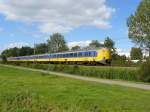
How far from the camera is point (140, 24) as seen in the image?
72375mm

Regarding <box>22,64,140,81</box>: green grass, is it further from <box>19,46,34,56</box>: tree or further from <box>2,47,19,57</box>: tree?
<box>2,47,19,57</box>: tree

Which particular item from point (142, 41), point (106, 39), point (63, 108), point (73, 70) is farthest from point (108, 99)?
point (106, 39)

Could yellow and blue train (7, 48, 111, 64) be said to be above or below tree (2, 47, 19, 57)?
below

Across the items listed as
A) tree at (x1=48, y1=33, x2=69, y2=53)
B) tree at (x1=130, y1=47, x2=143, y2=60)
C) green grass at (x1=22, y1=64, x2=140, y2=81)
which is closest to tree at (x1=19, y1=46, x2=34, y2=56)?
tree at (x1=48, y1=33, x2=69, y2=53)

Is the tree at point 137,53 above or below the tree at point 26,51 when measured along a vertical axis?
below

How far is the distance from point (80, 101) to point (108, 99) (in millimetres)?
1808

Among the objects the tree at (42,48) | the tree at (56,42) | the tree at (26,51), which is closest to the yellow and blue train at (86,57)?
the tree at (26,51)

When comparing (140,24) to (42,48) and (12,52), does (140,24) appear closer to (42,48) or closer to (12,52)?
(42,48)

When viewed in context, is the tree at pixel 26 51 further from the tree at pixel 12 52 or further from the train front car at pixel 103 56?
the train front car at pixel 103 56

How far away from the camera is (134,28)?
72.1 metres

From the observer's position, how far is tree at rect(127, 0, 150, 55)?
7156 cm

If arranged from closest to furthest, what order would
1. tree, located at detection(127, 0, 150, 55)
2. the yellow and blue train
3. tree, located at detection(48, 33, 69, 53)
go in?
the yellow and blue train
tree, located at detection(127, 0, 150, 55)
tree, located at detection(48, 33, 69, 53)

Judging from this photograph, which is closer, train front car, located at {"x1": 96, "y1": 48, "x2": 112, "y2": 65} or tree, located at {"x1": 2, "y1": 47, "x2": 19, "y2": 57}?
train front car, located at {"x1": 96, "y1": 48, "x2": 112, "y2": 65}

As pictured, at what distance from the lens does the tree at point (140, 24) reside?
7156 cm
